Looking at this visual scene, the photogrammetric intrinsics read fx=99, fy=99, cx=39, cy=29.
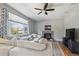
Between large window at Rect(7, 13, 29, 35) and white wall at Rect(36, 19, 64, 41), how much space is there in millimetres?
301

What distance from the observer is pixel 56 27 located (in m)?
2.32

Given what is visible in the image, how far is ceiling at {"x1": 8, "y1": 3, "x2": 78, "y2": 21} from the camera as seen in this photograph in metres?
2.09

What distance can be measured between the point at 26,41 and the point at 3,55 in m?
0.54

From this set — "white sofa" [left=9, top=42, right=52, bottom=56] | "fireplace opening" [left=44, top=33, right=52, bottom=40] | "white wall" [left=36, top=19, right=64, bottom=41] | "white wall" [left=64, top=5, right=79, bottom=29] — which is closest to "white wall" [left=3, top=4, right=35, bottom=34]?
"white wall" [left=36, top=19, right=64, bottom=41]

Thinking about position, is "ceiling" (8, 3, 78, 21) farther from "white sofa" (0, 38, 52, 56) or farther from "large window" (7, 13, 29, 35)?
"white sofa" (0, 38, 52, 56)

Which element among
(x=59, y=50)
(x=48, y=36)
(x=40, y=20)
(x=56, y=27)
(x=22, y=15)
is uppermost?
(x=22, y=15)

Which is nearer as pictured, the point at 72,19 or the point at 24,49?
the point at 24,49

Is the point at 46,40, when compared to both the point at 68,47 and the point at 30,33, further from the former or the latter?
the point at 68,47

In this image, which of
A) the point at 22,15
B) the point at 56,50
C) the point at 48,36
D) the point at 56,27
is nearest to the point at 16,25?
the point at 22,15

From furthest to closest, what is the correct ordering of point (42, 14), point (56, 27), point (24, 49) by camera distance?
point (56, 27) → point (42, 14) → point (24, 49)

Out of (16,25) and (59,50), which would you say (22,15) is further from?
(59,50)

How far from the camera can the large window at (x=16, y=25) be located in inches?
84.7

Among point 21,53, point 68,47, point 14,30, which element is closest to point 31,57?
point 21,53

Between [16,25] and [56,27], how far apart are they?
920 mm
